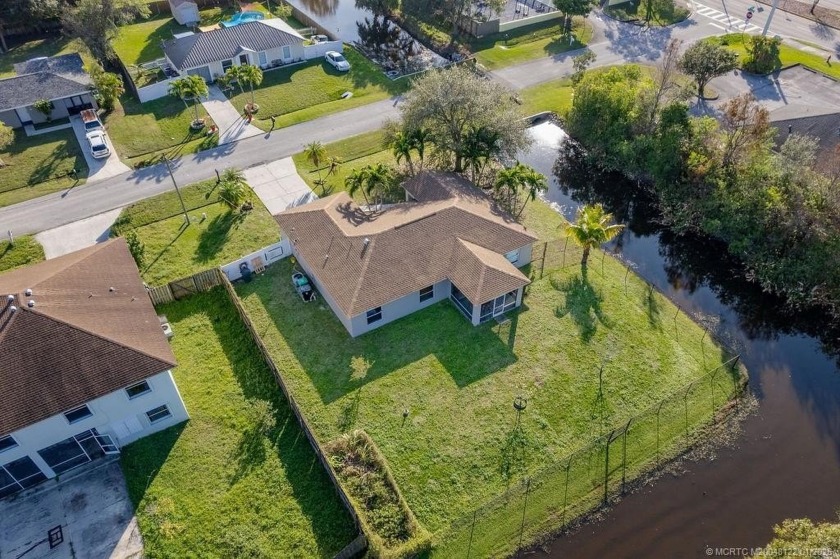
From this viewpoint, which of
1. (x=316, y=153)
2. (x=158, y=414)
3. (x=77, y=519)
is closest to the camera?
(x=77, y=519)

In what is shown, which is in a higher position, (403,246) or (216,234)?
(403,246)

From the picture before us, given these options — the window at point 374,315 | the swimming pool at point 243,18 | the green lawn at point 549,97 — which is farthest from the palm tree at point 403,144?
the swimming pool at point 243,18

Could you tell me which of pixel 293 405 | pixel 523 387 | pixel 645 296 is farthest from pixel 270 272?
pixel 645 296

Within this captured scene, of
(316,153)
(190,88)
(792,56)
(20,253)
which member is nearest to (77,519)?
(20,253)

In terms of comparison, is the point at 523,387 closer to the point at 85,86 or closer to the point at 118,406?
the point at 118,406

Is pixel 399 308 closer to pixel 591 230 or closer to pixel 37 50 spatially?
pixel 591 230

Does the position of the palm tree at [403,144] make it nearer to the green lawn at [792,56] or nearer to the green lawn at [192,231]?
the green lawn at [192,231]
